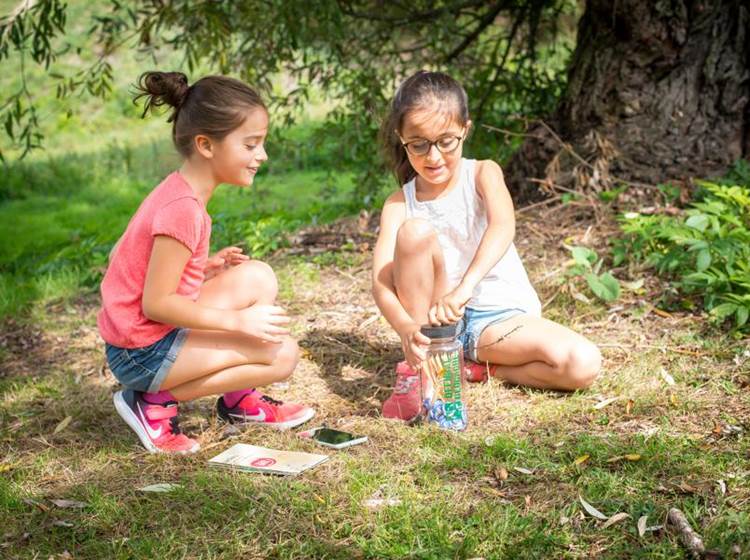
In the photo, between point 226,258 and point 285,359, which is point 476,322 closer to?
point 285,359

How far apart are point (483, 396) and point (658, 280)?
1337 millimetres

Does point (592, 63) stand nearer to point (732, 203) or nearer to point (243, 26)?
point (732, 203)

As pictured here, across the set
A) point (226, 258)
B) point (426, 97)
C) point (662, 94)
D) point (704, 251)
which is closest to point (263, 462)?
point (226, 258)

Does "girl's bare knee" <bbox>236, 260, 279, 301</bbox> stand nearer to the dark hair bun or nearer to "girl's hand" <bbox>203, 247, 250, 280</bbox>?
"girl's hand" <bbox>203, 247, 250, 280</bbox>

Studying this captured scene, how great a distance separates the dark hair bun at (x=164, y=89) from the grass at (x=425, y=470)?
1242 mm

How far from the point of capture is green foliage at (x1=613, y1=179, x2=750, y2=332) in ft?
12.5

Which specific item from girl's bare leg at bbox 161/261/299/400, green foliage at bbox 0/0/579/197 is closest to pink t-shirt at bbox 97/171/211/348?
girl's bare leg at bbox 161/261/299/400

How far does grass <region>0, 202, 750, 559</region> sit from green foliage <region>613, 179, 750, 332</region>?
146mm

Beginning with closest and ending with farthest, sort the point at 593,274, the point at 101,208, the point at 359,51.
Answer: the point at 593,274 → the point at 359,51 → the point at 101,208

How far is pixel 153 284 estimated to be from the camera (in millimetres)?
2906

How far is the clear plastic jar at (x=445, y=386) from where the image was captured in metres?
3.09

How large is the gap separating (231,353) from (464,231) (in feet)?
3.46

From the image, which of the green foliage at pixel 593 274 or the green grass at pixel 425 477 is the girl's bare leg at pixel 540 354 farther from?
the green foliage at pixel 593 274

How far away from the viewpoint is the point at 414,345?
3012 mm
